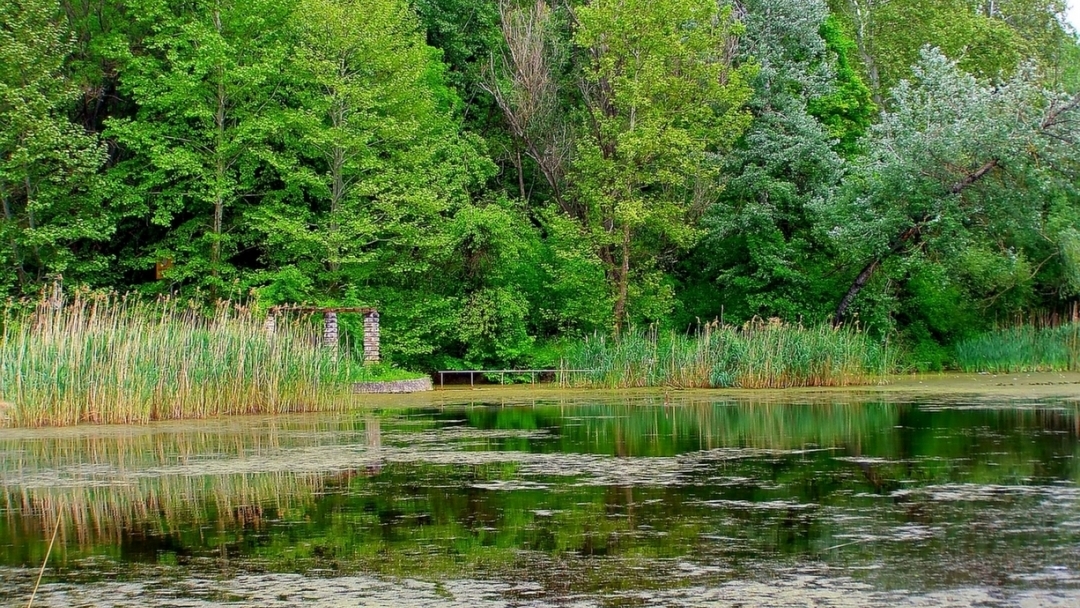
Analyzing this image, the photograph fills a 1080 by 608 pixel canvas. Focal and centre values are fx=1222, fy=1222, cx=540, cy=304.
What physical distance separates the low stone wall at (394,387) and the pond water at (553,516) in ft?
30.5

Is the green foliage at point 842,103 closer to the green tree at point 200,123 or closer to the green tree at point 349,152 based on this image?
the green tree at point 349,152

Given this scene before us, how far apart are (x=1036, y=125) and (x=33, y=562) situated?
23.6 m

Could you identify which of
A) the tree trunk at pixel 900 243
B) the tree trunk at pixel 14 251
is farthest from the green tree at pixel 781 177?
the tree trunk at pixel 14 251

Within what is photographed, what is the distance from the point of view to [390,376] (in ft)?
85.7

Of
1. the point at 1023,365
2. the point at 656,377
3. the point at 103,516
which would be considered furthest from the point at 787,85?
the point at 103,516

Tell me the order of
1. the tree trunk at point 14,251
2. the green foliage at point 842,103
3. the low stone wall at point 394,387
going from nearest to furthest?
the low stone wall at point 394,387
the tree trunk at point 14,251
the green foliage at point 842,103

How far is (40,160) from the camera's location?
27.6 m

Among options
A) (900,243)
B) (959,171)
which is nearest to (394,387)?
(900,243)

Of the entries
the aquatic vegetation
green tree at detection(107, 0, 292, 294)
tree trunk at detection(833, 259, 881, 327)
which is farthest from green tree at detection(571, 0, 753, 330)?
the aquatic vegetation

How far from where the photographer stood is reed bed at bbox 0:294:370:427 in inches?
622

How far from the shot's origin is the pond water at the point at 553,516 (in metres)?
6.31

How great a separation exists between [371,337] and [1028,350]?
48.4ft

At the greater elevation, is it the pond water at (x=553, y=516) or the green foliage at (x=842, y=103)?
the green foliage at (x=842, y=103)

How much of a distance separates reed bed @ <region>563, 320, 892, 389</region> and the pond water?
7.44 m
